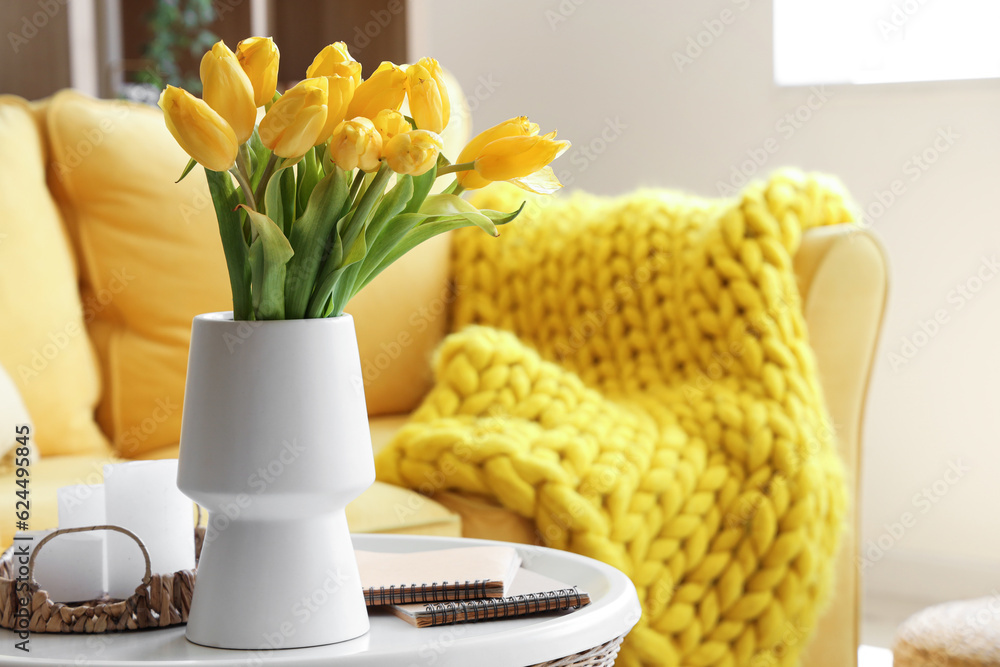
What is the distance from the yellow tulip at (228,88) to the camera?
0.55 metres

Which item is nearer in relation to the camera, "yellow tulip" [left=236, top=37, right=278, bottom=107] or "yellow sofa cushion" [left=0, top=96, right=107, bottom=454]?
"yellow tulip" [left=236, top=37, right=278, bottom=107]

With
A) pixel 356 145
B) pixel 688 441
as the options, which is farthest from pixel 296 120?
pixel 688 441

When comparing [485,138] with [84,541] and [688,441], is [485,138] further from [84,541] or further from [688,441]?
[688,441]

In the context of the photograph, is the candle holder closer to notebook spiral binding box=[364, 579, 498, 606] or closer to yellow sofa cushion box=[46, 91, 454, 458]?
notebook spiral binding box=[364, 579, 498, 606]

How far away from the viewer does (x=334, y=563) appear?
2.01ft

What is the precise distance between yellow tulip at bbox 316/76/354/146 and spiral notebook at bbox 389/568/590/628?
1.04ft

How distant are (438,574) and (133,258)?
3.26 ft

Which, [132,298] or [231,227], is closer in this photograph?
[231,227]

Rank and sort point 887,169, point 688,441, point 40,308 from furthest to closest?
point 887,169, point 40,308, point 688,441

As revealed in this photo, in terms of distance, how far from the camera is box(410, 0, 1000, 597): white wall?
204 centimetres

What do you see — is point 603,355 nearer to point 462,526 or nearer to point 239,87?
point 462,526

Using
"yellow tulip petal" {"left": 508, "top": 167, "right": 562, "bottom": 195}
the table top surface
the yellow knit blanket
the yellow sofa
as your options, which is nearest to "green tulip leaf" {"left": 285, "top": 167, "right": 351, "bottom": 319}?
"yellow tulip petal" {"left": 508, "top": 167, "right": 562, "bottom": 195}

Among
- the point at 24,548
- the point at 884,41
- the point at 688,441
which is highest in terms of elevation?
the point at 884,41

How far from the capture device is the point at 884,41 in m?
2.17
